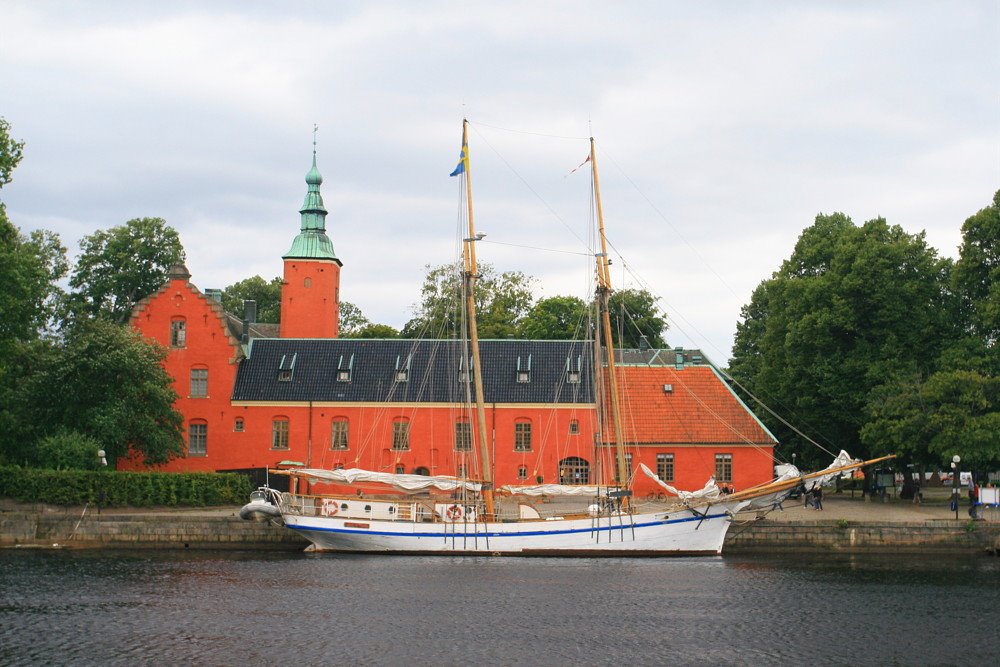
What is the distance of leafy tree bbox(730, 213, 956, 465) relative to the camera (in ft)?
164

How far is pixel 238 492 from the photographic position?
48312 millimetres

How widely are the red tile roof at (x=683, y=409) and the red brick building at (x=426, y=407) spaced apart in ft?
0.19

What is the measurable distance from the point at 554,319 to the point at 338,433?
23.7 meters

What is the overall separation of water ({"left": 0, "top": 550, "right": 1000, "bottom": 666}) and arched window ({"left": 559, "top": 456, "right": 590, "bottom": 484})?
44.5 ft

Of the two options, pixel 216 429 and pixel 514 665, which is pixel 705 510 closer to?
pixel 514 665

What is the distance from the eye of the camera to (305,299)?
62.7 meters

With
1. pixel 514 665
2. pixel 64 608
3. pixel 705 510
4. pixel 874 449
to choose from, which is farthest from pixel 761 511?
pixel 64 608

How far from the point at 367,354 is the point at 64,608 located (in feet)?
95.4

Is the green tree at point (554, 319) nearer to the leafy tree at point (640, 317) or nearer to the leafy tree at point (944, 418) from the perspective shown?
the leafy tree at point (640, 317)

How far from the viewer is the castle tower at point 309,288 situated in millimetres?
62594

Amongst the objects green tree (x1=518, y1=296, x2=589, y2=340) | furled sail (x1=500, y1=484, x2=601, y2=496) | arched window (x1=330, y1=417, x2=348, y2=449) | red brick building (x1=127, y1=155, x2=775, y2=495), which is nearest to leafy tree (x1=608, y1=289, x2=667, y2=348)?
green tree (x1=518, y1=296, x2=589, y2=340)

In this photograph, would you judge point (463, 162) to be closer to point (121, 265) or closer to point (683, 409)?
point (683, 409)

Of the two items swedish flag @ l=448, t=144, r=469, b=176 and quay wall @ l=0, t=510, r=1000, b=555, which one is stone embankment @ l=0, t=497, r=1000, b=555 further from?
swedish flag @ l=448, t=144, r=469, b=176

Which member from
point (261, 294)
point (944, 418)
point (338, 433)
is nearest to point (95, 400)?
point (338, 433)
